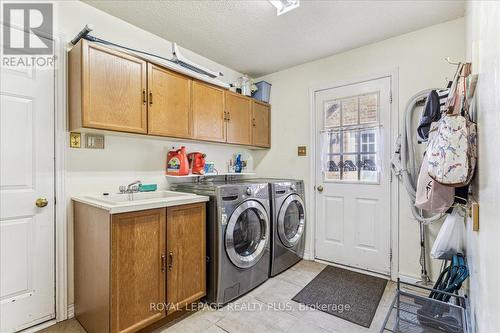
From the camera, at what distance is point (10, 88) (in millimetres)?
1679

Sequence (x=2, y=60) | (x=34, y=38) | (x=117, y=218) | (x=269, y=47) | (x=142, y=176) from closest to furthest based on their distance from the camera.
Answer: (x=117, y=218)
(x=2, y=60)
(x=34, y=38)
(x=142, y=176)
(x=269, y=47)

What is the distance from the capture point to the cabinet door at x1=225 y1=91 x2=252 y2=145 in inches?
112

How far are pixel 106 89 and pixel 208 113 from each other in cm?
100

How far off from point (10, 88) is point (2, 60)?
19 cm

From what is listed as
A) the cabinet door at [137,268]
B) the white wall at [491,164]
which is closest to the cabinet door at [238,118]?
the cabinet door at [137,268]

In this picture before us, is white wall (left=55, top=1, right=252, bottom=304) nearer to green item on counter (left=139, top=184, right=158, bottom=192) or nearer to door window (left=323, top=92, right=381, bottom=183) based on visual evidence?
green item on counter (left=139, top=184, right=158, bottom=192)

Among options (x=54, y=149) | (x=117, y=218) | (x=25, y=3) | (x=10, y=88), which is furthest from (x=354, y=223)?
(x=25, y=3)

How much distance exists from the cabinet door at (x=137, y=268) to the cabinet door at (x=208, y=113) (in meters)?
1.05

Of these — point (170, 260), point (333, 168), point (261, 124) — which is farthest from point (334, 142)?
point (170, 260)

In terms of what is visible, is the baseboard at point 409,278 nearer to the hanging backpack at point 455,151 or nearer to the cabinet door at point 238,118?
the hanging backpack at point 455,151

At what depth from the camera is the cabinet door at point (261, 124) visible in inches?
127

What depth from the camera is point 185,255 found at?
1.90 metres

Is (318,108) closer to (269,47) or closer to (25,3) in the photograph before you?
(269,47)

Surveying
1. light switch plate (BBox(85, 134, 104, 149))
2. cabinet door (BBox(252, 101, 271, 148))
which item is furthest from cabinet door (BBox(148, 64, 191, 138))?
cabinet door (BBox(252, 101, 271, 148))
